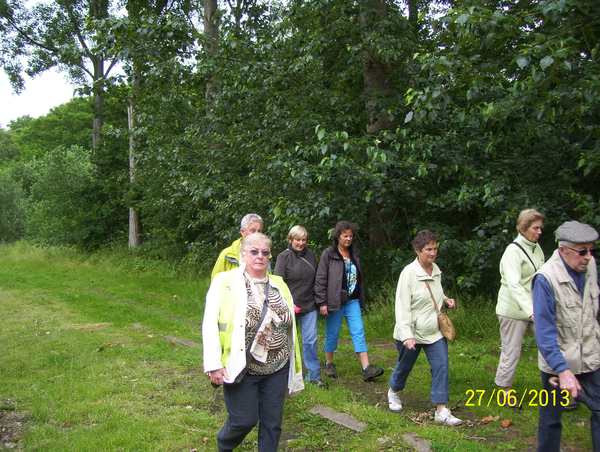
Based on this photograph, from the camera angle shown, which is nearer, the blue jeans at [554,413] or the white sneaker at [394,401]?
the blue jeans at [554,413]

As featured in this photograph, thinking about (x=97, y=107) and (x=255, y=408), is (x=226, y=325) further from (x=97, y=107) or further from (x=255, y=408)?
(x=97, y=107)

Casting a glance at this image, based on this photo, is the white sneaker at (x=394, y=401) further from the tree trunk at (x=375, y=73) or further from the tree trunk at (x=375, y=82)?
the tree trunk at (x=375, y=73)

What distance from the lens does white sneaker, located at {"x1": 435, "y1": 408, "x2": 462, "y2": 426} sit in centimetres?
464

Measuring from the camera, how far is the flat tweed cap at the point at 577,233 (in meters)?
3.27

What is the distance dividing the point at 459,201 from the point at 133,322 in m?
6.37

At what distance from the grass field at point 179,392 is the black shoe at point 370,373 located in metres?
0.10

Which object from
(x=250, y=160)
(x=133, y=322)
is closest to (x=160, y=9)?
(x=250, y=160)

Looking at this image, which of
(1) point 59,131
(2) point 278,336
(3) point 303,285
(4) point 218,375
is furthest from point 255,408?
(1) point 59,131

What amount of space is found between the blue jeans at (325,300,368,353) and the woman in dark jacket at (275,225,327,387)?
0.93 ft

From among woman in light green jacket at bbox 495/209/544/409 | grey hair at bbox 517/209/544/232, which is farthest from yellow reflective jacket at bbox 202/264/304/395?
grey hair at bbox 517/209/544/232

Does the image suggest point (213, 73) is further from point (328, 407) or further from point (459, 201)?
point (328, 407)

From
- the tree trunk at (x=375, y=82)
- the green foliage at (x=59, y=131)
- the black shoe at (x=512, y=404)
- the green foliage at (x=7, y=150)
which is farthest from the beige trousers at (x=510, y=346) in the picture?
the green foliage at (x=7, y=150)
